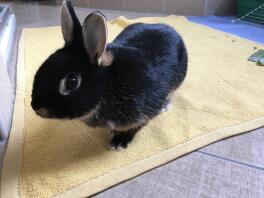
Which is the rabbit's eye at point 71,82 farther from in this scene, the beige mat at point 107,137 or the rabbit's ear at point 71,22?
the beige mat at point 107,137

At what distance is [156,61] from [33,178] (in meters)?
0.43

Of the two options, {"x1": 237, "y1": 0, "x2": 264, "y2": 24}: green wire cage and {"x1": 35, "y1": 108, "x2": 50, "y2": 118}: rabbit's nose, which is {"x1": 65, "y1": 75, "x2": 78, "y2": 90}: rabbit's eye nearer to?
{"x1": 35, "y1": 108, "x2": 50, "y2": 118}: rabbit's nose

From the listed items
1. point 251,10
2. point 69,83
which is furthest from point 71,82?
point 251,10

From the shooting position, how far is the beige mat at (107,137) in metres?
0.71

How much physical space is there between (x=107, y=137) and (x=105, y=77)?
0.23 metres

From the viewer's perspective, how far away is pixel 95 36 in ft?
2.16

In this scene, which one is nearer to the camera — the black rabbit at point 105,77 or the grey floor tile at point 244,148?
the black rabbit at point 105,77

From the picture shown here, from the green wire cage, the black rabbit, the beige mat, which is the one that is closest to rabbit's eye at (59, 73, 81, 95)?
the black rabbit

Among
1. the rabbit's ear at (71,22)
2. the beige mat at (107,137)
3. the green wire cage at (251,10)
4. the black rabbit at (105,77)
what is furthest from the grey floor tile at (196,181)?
the green wire cage at (251,10)

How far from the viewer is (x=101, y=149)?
829mm

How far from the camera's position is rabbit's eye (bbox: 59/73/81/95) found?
0.64 meters

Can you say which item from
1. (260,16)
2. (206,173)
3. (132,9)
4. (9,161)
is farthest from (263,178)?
(132,9)

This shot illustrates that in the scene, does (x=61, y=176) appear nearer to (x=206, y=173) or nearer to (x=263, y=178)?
(x=206, y=173)

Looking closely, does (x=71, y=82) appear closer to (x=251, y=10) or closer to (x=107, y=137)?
(x=107, y=137)
